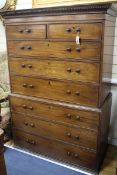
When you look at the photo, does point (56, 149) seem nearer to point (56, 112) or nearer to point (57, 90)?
point (56, 112)

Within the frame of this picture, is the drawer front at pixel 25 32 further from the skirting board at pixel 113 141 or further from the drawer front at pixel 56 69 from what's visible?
the skirting board at pixel 113 141

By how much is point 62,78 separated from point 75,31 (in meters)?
0.47

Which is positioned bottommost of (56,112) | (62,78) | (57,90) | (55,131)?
(55,131)

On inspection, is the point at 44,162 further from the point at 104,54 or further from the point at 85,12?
the point at 85,12

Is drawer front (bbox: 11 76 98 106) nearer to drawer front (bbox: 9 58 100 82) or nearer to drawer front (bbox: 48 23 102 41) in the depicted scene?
drawer front (bbox: 9 58 100 82)

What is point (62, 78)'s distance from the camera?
1.99 metres

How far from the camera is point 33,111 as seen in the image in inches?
89.4

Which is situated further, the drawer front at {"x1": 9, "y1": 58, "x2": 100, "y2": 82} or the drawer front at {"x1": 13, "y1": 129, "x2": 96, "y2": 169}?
the drawer front at {"x1": 13, "y1": 129, "x2": 96, "y2": 169}

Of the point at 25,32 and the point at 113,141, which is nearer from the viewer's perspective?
the point at 25,32

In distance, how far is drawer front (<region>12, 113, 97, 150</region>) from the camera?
2012mm

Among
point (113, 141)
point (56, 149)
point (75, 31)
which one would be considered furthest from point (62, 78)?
point (113, 141)

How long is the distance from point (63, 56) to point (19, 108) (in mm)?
875

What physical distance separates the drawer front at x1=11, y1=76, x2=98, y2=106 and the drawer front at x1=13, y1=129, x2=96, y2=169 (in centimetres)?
53

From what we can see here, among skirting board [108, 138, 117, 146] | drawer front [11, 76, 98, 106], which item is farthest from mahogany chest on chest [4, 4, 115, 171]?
skirting board [108, 138, 117, 146]
